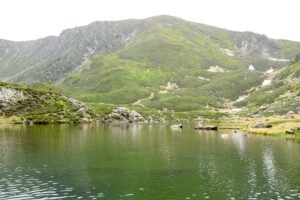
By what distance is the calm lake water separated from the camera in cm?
5666

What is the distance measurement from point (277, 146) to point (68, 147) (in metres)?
67.2

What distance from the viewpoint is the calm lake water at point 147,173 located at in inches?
2231

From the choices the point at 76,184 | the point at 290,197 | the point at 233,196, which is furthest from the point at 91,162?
the point at 290,197

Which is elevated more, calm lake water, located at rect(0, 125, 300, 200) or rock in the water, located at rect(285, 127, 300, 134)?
rock in the water, located at rect(285, 127, 300, 134)

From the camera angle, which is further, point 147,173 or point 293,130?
point 293,130

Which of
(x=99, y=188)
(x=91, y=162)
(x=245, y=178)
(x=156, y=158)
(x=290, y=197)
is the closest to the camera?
(x=290, y=197)

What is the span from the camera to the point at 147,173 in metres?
72.6

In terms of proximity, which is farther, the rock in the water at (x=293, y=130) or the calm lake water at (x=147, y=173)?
the rock in the water at (x=293, y=130)

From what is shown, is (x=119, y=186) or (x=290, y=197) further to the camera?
(x=119, y=186)

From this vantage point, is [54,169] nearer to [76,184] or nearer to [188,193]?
[76,184]

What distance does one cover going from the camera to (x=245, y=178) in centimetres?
6850

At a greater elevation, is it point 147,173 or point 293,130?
point 293,130

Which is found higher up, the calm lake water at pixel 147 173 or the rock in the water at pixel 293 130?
the rock in the water at pixel 293 130

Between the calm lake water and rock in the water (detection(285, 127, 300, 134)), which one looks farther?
rock in the water (detection(285, 127, 300, 134))
